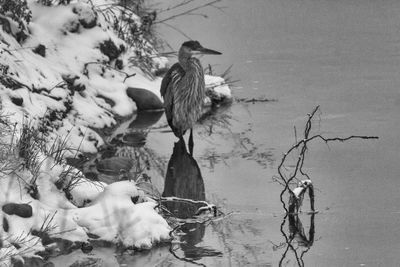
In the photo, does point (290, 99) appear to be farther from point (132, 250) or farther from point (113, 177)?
point (132, 250)

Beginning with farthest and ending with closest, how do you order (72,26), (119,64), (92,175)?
1. (119,64)
2. (72,26)
3. (92,175)

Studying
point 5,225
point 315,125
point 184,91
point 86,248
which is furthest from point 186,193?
point 315,125

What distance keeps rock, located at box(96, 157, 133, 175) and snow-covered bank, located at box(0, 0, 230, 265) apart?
15.0 inches

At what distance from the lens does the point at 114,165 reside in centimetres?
1084

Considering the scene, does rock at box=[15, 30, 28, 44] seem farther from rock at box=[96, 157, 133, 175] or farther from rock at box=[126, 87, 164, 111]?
rock at box=[96, 157, 133, 175]

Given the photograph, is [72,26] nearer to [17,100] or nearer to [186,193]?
[17,100]

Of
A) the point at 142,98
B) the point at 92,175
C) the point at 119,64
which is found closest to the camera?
the point at 92,175

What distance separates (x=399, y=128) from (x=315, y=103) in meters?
1.74

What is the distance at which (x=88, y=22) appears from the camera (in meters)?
13.7

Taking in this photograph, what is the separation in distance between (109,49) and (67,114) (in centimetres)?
204

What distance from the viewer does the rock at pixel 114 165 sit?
10.8 metres

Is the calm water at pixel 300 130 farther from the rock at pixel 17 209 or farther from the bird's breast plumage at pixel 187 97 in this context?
the rock at pixel 17 209

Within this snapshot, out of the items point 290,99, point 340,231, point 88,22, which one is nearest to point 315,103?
point 290,99

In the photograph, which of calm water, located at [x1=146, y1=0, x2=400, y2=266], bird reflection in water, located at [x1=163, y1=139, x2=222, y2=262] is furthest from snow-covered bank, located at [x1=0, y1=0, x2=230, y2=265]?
calm water, located at [x1=146, y1=0, x2=400, y2=266]
